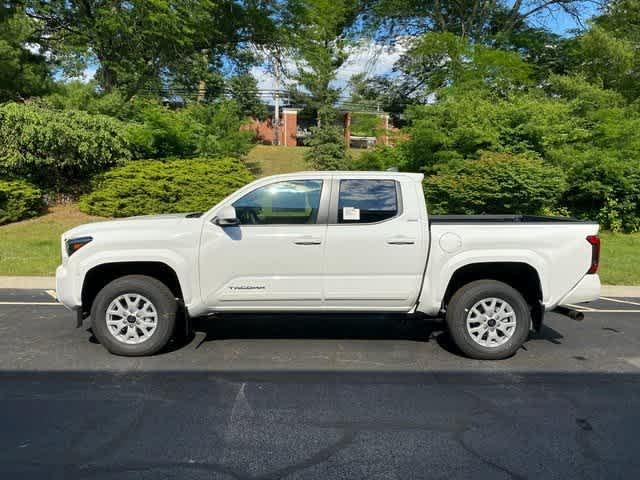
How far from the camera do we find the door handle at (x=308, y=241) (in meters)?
5.20

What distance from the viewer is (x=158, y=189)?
15570mm

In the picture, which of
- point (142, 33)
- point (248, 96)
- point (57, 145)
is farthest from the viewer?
point (248, 96)

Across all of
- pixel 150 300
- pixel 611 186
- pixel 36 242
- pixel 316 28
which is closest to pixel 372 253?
pixel 150 300

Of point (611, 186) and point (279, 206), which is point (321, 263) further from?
point (611, 186)

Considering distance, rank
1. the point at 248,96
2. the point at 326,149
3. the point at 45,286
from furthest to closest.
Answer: the point at 248,96 < the point at 326,149 < the point at 45,286

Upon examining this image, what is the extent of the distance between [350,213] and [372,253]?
1.49 ft

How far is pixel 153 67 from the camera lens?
20594 mm

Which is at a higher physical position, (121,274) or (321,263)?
(321,263)

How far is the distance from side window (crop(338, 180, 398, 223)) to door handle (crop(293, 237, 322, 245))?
1.02 ft

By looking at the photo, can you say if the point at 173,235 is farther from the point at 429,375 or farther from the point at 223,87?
the point at 223,87

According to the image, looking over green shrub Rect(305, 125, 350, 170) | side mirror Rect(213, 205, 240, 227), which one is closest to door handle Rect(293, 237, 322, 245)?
side mirror Rect(213, 205, 240, 227)

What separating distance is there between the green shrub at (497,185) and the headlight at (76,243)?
11.2 metres

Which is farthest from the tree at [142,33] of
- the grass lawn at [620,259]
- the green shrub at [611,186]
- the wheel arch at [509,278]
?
the wheel arch at [509,278]

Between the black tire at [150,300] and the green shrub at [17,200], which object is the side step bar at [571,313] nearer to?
the black tire at [150,300]
